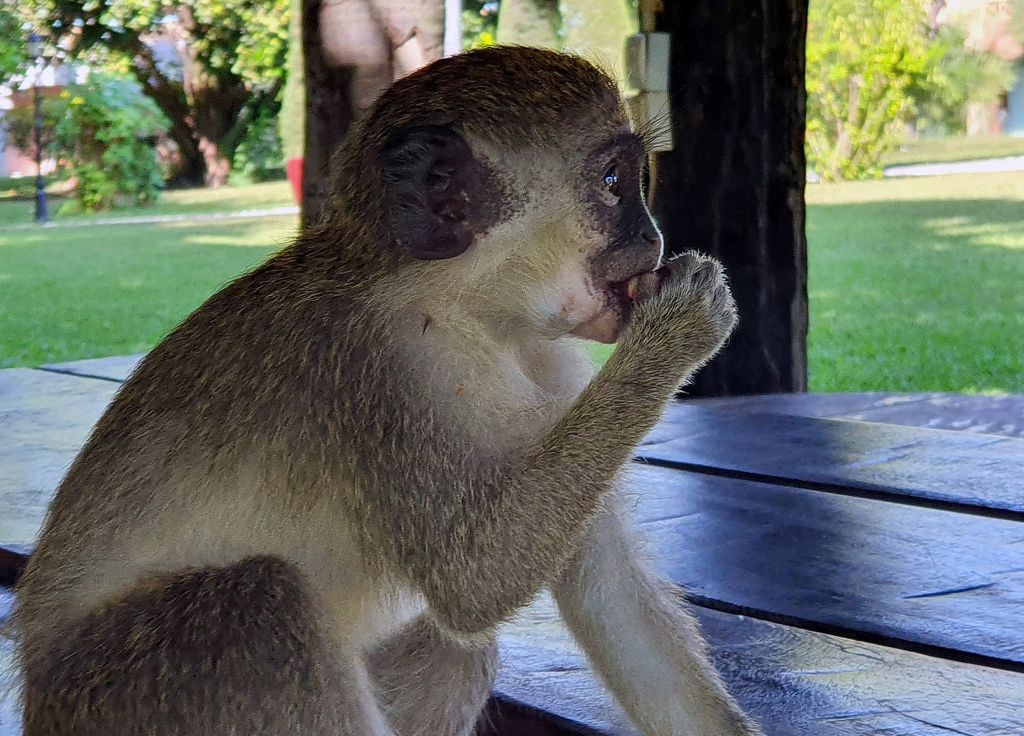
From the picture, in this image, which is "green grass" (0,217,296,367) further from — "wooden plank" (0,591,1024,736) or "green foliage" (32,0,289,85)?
"wooden plank" (0,591,1024,736)

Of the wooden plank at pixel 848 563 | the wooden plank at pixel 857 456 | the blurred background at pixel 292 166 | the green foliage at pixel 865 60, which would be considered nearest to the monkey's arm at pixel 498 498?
the wooden plank at pixel 848 563

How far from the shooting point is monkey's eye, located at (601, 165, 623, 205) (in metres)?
1.99

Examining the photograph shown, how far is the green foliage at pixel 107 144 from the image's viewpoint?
1719cm

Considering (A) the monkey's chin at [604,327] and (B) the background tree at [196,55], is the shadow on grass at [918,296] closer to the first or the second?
(A) the monkey's chin at [604,327]

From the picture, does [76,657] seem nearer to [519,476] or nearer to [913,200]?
[519,476]

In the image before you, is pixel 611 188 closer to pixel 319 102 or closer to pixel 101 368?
pixel 319 102

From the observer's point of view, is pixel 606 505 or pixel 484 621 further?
pixel 606 505

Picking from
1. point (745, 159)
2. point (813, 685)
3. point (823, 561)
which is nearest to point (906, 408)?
point (745, 159)

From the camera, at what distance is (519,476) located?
1.91 metres

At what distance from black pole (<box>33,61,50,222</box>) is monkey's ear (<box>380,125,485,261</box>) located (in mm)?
15626

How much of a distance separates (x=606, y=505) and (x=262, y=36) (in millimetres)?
17244

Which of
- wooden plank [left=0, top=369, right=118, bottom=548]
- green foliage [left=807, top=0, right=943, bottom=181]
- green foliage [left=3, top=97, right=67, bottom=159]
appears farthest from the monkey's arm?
green foliage [left=3, top=97, right=67, bottom=159]

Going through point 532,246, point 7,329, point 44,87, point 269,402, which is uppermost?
point 44,87

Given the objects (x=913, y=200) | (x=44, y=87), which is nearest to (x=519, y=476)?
(x=913, y=200)
